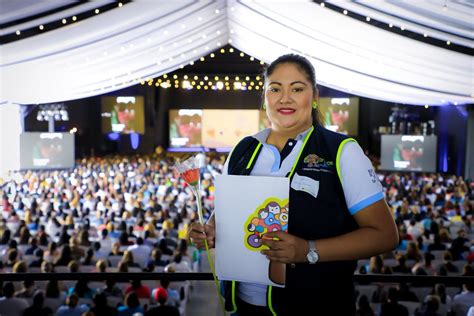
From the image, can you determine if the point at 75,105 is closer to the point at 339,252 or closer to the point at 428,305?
the point at 428,305

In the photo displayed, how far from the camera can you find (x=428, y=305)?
445 centimetres

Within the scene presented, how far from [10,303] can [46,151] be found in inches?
426

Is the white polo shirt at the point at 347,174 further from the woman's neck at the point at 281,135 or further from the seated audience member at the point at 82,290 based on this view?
the seated audience member at the point at 82,290

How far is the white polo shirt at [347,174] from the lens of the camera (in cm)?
135

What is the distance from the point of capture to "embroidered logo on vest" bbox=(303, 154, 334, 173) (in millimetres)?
1378

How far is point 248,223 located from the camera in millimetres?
1371

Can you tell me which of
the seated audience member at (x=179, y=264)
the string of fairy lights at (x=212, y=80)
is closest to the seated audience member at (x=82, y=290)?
the seated audience member at (x=179, y=264)

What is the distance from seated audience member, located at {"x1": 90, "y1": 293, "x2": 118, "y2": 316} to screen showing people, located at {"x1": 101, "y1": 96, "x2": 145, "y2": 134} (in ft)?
78.6

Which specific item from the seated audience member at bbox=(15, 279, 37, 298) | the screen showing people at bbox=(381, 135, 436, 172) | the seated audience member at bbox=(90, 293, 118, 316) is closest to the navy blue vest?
the seated audience member at bbox=(90, 293, 118, 316)

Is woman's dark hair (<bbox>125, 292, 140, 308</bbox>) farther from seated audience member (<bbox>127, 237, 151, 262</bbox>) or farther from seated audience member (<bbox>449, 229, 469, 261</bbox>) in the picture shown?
seated audience member (<bbox>449, 229, 469, 261</bbox>)

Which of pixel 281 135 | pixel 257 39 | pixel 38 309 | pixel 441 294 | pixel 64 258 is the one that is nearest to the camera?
pixel 281 135

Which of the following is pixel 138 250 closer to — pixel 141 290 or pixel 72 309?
pixel 141 290

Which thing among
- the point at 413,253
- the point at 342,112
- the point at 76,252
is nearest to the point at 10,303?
the point at 76,252

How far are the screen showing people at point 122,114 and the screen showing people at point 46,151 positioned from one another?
12341mm
